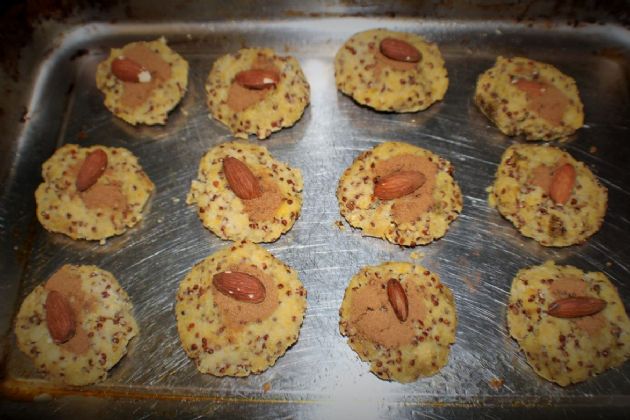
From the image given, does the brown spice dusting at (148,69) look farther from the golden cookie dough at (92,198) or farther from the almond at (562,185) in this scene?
the almond at (562,185)

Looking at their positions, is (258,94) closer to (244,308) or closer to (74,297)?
(244,308)

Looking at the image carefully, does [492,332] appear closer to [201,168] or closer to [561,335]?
[561,335]

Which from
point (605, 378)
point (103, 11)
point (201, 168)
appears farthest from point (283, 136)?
point (605, 378)

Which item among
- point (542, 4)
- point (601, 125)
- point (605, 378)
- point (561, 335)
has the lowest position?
point (605, 378)

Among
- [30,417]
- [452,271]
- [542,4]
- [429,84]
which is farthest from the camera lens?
[542,4]

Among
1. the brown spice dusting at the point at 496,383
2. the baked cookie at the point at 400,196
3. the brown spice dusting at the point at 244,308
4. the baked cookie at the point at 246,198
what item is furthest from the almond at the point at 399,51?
the brown spice dusting at the point at 496,383

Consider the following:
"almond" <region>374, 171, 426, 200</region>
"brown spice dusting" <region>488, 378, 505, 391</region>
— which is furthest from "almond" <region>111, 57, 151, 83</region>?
"brown spice dusting" <region>488, 378, 505, 391</region>

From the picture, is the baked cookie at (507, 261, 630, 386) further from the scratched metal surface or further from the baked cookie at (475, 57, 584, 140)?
the baked cookie at (475, 57, 584, 140)

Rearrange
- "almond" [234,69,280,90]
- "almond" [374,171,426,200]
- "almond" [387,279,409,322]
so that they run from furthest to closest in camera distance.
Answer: "almond" [234,69,280,90]
"almond" [374,171,426,200]
"almond" [387,279,409,322]
